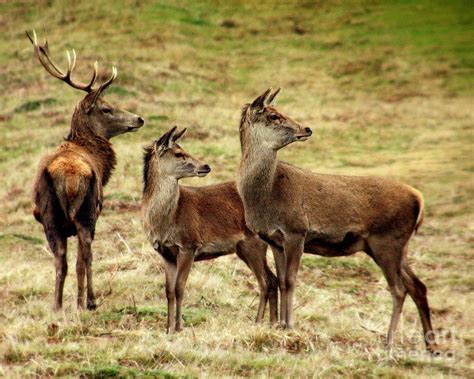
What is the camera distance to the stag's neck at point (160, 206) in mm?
9922

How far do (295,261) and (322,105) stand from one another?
2220 cm

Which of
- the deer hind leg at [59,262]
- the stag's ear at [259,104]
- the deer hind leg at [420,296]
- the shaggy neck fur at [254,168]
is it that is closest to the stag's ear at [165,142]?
the shaggy neck fur at [254,168]

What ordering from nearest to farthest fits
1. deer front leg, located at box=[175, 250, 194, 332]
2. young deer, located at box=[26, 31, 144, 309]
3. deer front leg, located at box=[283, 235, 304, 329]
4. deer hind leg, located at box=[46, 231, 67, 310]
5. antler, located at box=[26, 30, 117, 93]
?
deer front leg, located at box=[283, 235, 304, 329] → deer front leg, located at box=[175, 250, 194, 332] → deer hind leg, located at box=[46, 231, 67, 310] → young deer, located at box=[26, 31, 144, 309] → antler, located at box=[26, 30, 117, 93]

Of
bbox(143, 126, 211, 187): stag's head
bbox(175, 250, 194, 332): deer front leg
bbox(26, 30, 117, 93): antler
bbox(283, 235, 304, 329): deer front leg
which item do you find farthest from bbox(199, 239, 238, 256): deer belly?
bbox(26, 30, 117, 93): antler

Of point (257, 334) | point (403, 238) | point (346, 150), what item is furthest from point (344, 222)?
point (346, 150)

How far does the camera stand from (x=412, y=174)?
2158 centimetres

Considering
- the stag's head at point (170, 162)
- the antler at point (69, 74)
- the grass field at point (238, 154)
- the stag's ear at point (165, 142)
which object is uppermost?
the antler at point (69, 74)

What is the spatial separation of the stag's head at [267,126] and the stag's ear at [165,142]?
3.74ft

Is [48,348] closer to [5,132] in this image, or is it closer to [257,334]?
[257,334]

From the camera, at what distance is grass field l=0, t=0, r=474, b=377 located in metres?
8.13

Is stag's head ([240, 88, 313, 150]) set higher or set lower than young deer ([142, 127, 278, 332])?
higher

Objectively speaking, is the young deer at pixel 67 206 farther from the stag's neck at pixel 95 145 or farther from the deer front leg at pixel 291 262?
the deer front leg at pixel 291 262

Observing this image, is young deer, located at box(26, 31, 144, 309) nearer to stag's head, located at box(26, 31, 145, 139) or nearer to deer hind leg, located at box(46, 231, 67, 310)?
deer hind leg, located at box(46, 231, 67, 310)

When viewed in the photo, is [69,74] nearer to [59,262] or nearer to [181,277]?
[59,262]
